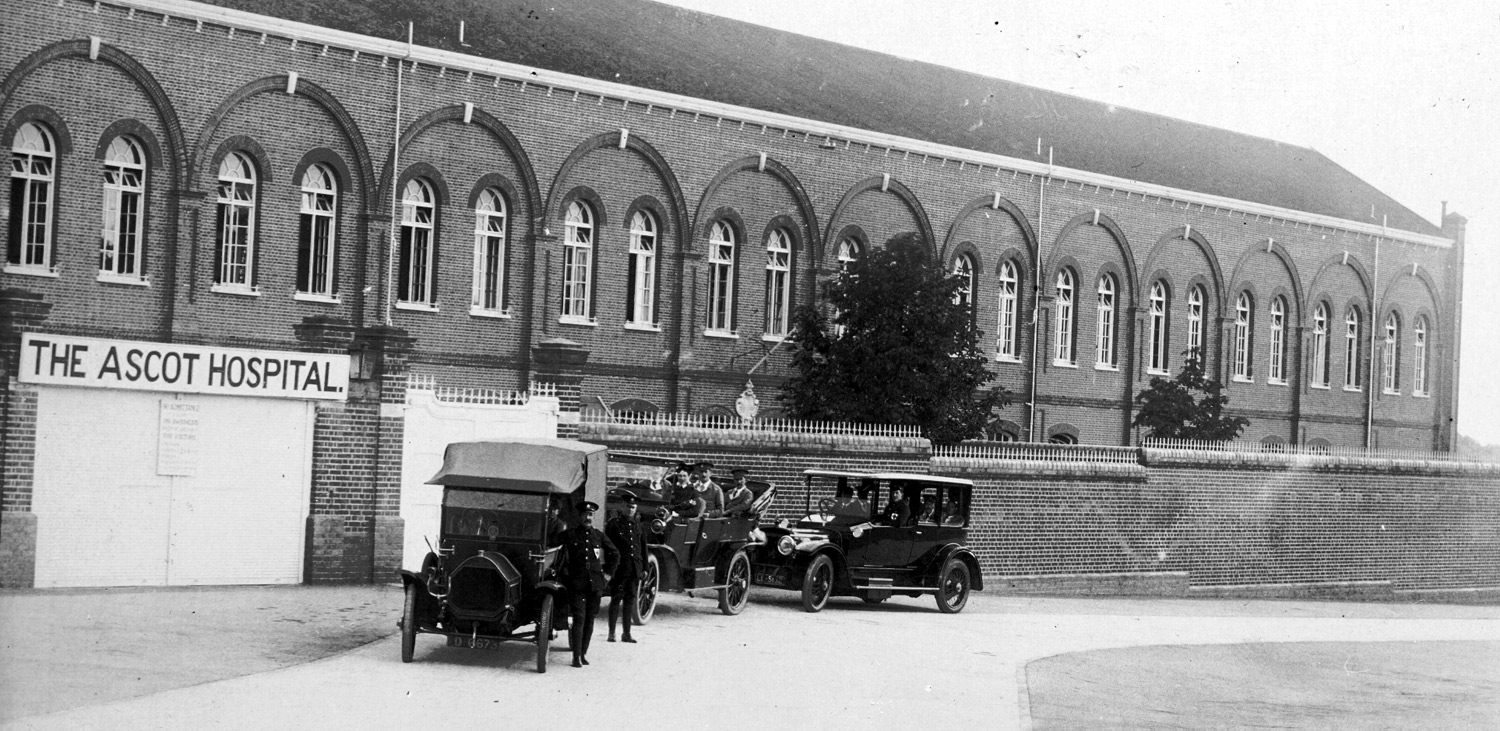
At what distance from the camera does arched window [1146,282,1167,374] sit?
43094mm

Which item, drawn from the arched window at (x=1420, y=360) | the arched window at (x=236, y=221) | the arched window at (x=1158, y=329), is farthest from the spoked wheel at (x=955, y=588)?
the arched window at (x=1420, y=360)

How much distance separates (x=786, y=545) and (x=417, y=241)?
43.8 ft

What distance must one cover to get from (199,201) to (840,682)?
18.0 meters

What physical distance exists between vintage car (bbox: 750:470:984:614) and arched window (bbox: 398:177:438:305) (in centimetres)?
1167

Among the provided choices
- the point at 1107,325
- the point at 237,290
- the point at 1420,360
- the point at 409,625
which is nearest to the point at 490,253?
the point at 237,290

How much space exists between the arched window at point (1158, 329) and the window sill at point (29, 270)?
2711cm

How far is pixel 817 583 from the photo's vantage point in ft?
67.3

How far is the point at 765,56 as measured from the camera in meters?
38.1

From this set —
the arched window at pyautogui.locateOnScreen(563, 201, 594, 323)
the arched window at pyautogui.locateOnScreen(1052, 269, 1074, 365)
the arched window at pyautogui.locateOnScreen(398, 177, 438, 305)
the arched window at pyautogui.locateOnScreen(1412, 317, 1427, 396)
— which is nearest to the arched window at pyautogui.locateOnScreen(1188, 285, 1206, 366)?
the arched window at pyautogui.locateOnScreen(1052, 269, 1074, 365)

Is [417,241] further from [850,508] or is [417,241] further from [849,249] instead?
[850,508]

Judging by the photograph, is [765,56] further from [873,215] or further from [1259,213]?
[1259,213]

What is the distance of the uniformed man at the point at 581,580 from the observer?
1446 centimetres

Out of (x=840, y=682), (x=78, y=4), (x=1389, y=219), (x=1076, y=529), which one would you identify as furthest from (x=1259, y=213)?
(x=840, y=682)

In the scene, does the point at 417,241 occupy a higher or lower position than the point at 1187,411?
higher
